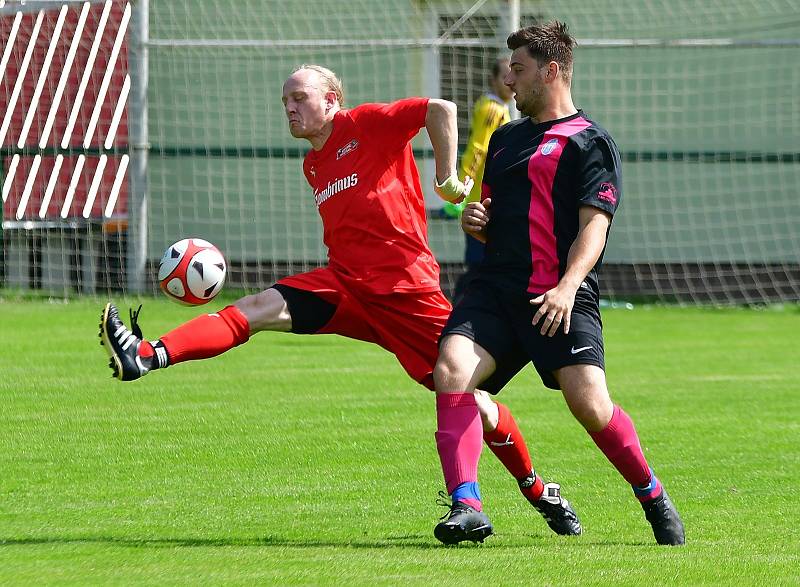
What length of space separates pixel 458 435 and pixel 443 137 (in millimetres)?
1533

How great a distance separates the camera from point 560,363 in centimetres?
545

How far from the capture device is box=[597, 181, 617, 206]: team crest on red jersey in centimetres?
546

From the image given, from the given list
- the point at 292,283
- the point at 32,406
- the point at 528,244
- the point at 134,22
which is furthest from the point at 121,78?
the point at 528,244

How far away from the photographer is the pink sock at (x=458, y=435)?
17.8 ft

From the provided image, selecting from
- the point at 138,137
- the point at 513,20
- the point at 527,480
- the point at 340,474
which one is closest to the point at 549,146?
the point at 527,480

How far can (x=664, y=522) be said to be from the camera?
18.2 feet

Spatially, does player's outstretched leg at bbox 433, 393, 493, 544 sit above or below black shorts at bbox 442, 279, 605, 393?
below

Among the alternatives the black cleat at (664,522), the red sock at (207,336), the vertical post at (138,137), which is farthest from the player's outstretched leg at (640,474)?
the vertical post at (138,137)

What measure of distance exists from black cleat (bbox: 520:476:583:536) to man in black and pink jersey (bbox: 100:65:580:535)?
0.24 ft

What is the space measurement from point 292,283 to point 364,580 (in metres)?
1.99

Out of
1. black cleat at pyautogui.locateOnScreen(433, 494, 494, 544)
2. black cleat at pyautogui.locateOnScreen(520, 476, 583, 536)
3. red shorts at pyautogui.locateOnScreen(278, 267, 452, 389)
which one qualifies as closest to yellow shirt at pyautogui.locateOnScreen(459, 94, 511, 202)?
red shorts at pyautogui.locateOnScreen(278, 267, 452, 389)

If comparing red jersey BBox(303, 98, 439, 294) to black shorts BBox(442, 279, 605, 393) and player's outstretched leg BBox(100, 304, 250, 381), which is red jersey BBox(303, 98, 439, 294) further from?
black shorts BBox(442, 279, 605, 393)

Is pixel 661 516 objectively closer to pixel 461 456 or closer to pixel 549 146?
pixel 461 456

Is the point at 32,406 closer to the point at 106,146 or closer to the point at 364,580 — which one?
the point at 364,580
